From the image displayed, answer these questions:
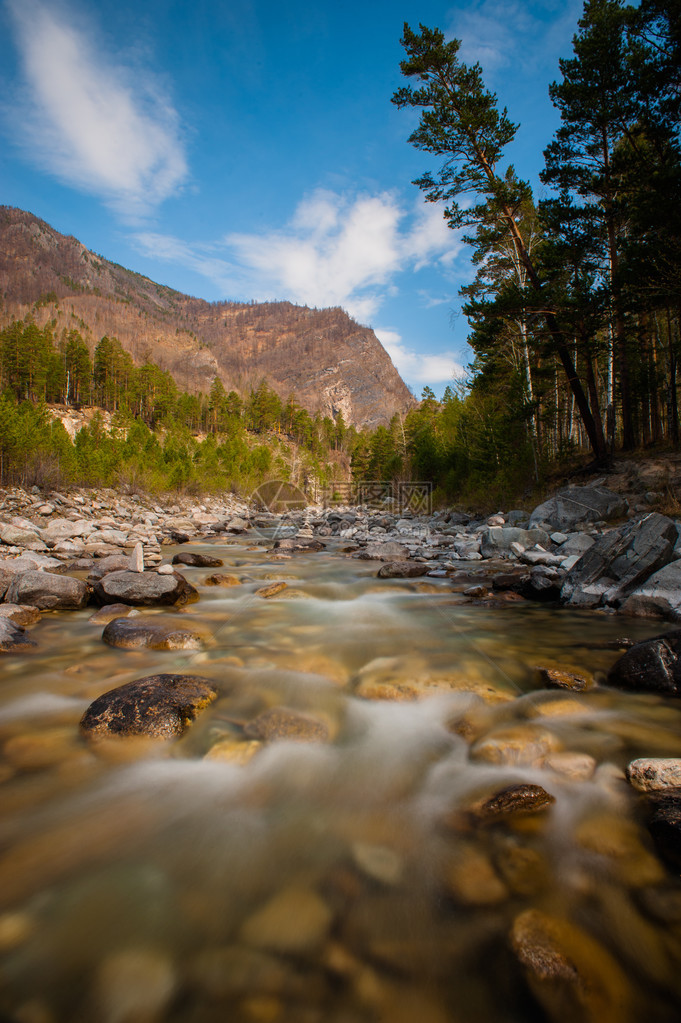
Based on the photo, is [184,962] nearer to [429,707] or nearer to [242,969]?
[242,969]

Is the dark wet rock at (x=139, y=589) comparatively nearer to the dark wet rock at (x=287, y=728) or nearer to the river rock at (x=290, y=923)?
the dark wet rock at (x=287, y=728)

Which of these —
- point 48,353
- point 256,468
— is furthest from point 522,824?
point 48,353

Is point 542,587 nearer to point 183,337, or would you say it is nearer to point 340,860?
point 340,860

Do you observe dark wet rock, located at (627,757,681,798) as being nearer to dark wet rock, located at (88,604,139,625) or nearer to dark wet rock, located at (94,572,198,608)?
dark wet rock, located at (88,604,139,625)

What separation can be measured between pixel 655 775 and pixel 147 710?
11.2ft

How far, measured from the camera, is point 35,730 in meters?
3.28

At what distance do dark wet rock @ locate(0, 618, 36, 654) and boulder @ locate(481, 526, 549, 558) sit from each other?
10.7 m

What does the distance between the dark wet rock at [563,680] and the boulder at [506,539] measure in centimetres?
774

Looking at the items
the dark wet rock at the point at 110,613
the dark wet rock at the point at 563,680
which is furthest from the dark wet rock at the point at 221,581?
the dark wet rock at the point at 563,680

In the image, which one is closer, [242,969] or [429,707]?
[242,969]

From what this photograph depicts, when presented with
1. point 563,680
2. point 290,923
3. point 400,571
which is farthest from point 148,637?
point 400,571

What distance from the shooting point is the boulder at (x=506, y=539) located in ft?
37.3

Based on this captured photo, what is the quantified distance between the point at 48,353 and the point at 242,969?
68.9 m

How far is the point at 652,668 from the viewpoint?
3.75 meters
